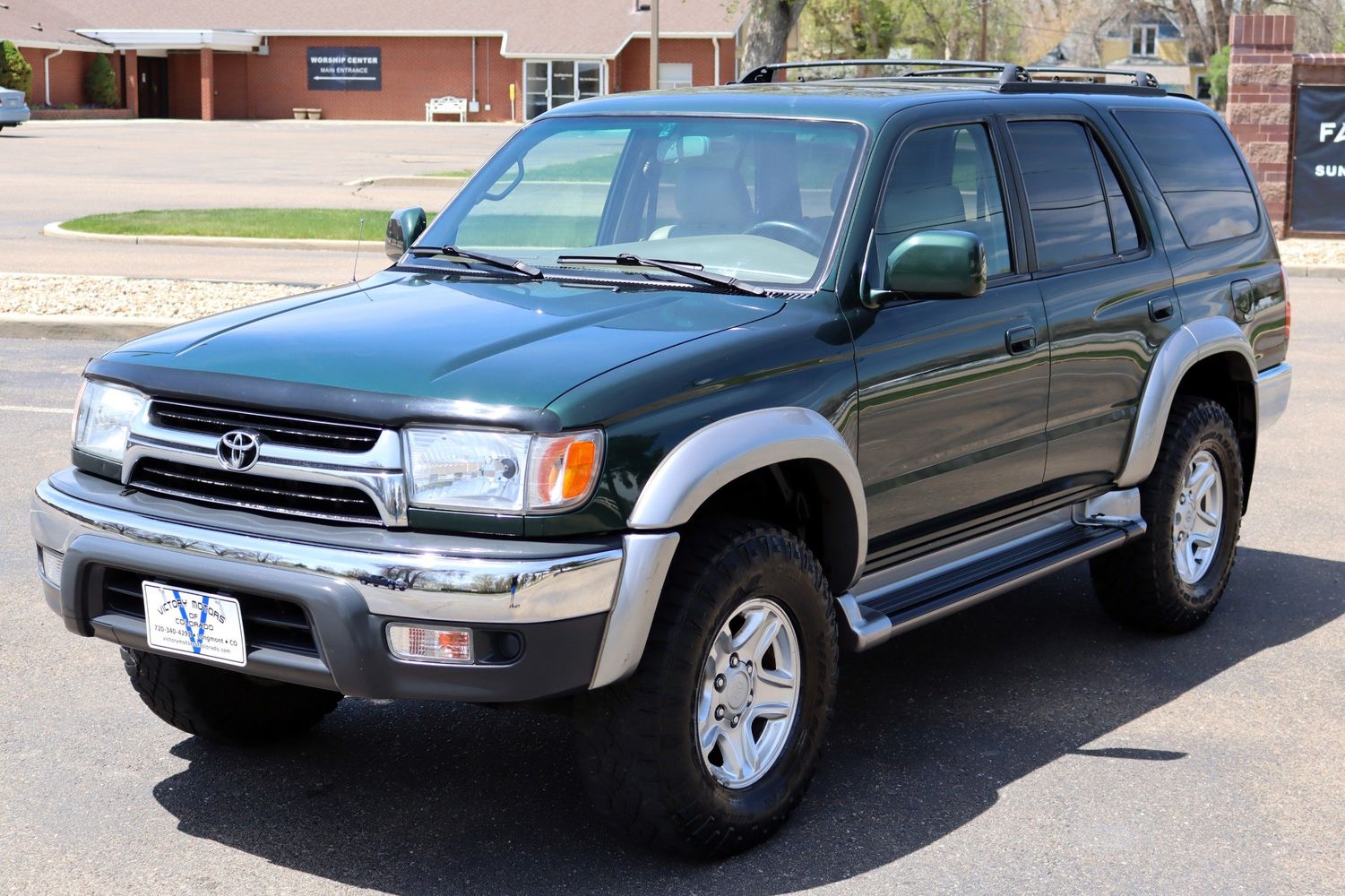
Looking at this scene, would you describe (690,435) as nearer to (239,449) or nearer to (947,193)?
(239,449)

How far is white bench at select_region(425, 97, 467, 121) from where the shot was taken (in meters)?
64.5

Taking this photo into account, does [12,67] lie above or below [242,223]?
above

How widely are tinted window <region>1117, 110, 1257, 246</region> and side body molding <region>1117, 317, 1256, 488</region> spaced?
0.44m

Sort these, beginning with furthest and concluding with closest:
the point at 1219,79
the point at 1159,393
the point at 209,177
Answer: the point at 1219,79 < the point at 209,177 < the point at 1159,393

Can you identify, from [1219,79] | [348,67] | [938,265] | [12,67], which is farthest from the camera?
[348,67]

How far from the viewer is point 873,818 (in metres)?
4.48

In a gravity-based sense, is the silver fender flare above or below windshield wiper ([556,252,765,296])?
below

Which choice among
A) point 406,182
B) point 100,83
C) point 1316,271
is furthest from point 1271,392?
point 100,83

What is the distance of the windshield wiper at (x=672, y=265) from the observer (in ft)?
15.4

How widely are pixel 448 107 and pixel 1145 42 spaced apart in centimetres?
4603

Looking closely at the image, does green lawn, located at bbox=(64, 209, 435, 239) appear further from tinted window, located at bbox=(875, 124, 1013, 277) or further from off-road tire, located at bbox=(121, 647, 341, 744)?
off-road tire, located at bbox=(121, 647, 341, 744)

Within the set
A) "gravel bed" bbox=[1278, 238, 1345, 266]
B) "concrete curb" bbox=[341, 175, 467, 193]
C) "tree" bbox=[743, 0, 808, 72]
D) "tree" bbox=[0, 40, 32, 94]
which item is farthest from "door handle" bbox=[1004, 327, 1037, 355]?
"tree" bbox=[0, 40, 32, 94]

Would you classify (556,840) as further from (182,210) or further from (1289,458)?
(182,210)

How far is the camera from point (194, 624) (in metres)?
3.95
